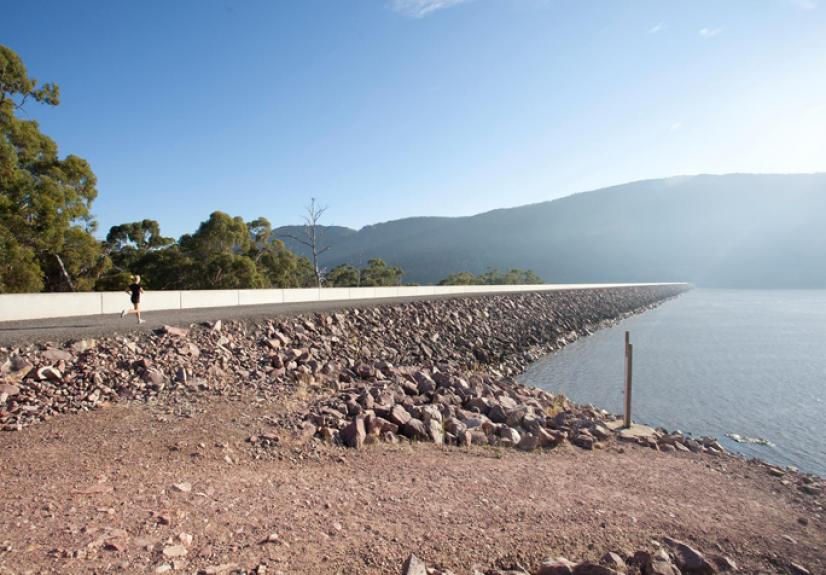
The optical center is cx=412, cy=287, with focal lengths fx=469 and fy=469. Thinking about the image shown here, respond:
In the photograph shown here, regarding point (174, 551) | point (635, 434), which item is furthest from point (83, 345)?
point (635, 434)

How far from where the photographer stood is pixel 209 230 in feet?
123

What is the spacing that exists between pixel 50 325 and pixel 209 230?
2709cm

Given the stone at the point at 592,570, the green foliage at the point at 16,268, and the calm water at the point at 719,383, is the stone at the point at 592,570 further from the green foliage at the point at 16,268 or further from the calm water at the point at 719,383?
the green foliage at the point at 16,268

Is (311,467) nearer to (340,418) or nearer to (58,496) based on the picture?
(340,418)

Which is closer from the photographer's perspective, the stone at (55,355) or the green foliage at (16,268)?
the stone at (55,355)

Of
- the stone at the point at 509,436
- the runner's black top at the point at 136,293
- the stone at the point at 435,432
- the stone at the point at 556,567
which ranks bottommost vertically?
the stone at the point at 509,436

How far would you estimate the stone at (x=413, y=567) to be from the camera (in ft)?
12.3

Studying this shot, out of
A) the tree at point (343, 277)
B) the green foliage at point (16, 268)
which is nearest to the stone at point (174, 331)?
the green foliage at point (16, 268)

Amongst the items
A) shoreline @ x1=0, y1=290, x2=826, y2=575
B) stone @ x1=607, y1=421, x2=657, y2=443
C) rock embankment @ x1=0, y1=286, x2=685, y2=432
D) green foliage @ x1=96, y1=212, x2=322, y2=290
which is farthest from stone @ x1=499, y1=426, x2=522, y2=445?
green foliage @ x1=96, y1=212, x2=322, y2=290

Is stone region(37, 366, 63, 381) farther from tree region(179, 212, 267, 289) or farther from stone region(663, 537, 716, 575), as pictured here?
tree region(179, 212, 267, 289)

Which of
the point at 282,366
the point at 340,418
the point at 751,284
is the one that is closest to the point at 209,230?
the point at 282,366

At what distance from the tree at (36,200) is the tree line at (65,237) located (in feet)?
0.12

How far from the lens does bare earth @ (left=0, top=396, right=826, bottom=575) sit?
12.9 feet

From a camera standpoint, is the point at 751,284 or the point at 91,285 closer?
the point at 91,285
